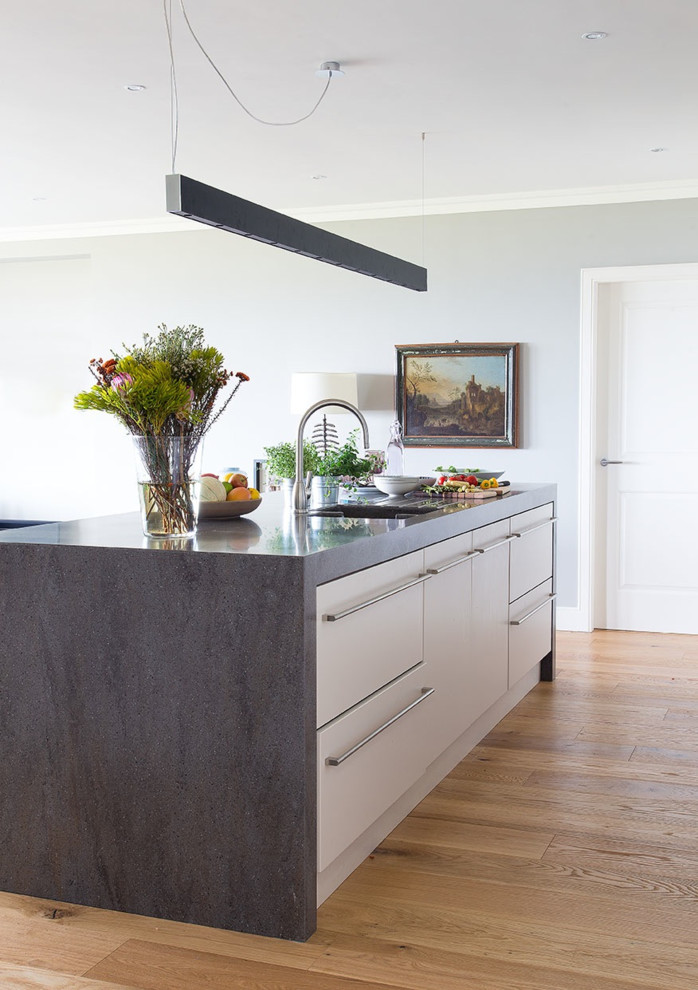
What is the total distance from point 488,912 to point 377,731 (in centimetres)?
52

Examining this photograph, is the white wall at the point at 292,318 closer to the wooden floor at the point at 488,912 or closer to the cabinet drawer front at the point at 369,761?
the wooden floor at the point at 488,912

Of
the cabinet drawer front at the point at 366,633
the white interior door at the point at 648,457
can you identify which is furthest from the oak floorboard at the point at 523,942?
the white interior door at the point at 648,457

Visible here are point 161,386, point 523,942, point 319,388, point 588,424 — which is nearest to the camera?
point 523,942

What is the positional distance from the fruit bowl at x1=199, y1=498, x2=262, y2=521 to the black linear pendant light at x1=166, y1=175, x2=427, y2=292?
801mm

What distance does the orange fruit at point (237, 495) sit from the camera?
3.33 m

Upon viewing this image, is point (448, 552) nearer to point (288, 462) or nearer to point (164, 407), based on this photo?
point (288, 462)

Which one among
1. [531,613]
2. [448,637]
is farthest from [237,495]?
[531,613]

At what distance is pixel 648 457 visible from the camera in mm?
6324

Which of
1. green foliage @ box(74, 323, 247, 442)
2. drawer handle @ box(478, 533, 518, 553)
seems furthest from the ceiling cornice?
green foliage @ box(74, 323, 247, 442)

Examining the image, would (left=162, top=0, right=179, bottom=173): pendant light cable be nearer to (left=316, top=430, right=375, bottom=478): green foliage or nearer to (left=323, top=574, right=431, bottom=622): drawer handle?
(left=316, top=430, right=375, bottom=478): green foliage

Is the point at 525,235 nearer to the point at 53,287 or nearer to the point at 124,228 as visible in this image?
the point at 124,228

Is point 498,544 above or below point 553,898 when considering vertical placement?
above

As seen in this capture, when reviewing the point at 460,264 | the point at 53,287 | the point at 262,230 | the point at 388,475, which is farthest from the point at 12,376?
the point at 262,230

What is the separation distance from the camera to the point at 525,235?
20.9ft
